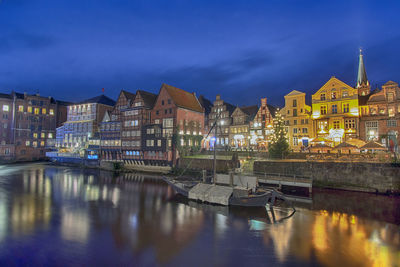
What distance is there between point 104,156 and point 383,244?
6224cm

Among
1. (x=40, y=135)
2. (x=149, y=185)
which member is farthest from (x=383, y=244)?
(x=40, y=135)

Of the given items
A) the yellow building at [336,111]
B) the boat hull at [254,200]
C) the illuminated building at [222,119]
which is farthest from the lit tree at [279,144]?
the illuminated building at [222,119]

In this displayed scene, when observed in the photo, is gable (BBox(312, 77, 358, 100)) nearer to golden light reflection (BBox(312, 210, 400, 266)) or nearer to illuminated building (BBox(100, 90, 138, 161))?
golden light reflection (BBox(312, 210, 400, 266))

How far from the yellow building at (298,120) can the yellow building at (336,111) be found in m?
1.76

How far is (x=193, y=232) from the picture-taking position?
18.7 m

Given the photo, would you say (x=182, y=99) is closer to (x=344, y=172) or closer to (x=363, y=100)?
(x=344, y=172)

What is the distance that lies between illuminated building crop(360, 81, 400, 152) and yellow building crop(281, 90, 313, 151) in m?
10.1

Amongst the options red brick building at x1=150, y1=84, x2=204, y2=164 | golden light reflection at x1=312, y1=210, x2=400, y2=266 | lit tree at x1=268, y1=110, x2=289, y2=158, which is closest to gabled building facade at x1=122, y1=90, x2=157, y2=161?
red brick building at x1=150, y1=84, x2=204, y2=164

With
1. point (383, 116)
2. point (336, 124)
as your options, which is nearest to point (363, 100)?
point (383, 116)

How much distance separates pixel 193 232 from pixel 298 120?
42.1 meters

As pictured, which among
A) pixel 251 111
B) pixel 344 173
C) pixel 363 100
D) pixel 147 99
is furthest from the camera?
pixel 251 111

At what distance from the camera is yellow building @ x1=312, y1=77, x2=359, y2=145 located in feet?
148

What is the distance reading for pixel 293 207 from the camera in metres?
25.1

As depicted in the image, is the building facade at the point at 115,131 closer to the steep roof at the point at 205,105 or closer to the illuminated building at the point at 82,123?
the illuminated building at the point at 82,123
